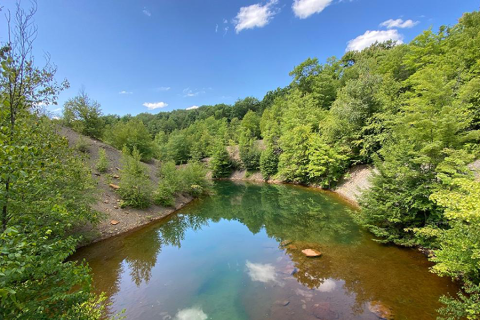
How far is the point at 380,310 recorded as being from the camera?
6.15 metres

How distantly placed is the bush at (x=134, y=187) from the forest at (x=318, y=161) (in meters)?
0.09

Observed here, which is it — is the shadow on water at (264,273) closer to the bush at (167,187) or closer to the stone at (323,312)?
the stone at (323,312)

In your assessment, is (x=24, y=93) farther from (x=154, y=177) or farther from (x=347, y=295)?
(x=154, y=177)

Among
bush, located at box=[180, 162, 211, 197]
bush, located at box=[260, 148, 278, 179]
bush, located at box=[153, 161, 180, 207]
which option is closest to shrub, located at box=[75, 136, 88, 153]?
bush, located at box=[153, 161, 180, 207]

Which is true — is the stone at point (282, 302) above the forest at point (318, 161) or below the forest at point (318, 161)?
below

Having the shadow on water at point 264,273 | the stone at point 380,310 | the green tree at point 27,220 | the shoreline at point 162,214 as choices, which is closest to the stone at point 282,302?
the shadow on water at point 264,273

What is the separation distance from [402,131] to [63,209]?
13576 millimetres

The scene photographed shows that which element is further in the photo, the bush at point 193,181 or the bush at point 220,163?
the bush at point 220,163

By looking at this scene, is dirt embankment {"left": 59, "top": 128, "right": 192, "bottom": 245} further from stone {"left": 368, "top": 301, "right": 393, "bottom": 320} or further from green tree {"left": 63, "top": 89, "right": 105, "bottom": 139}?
stone {"left": 368, "top": 301, "right": 393, "bottom": 320}

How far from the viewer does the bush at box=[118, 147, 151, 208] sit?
15.2 metres

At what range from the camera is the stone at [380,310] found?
593 centimetres

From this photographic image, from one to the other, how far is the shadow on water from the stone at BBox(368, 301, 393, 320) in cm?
3

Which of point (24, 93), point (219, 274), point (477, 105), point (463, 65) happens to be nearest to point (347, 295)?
point (219, 274)

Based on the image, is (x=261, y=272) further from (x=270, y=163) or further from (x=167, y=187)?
(x=270, y=163)
